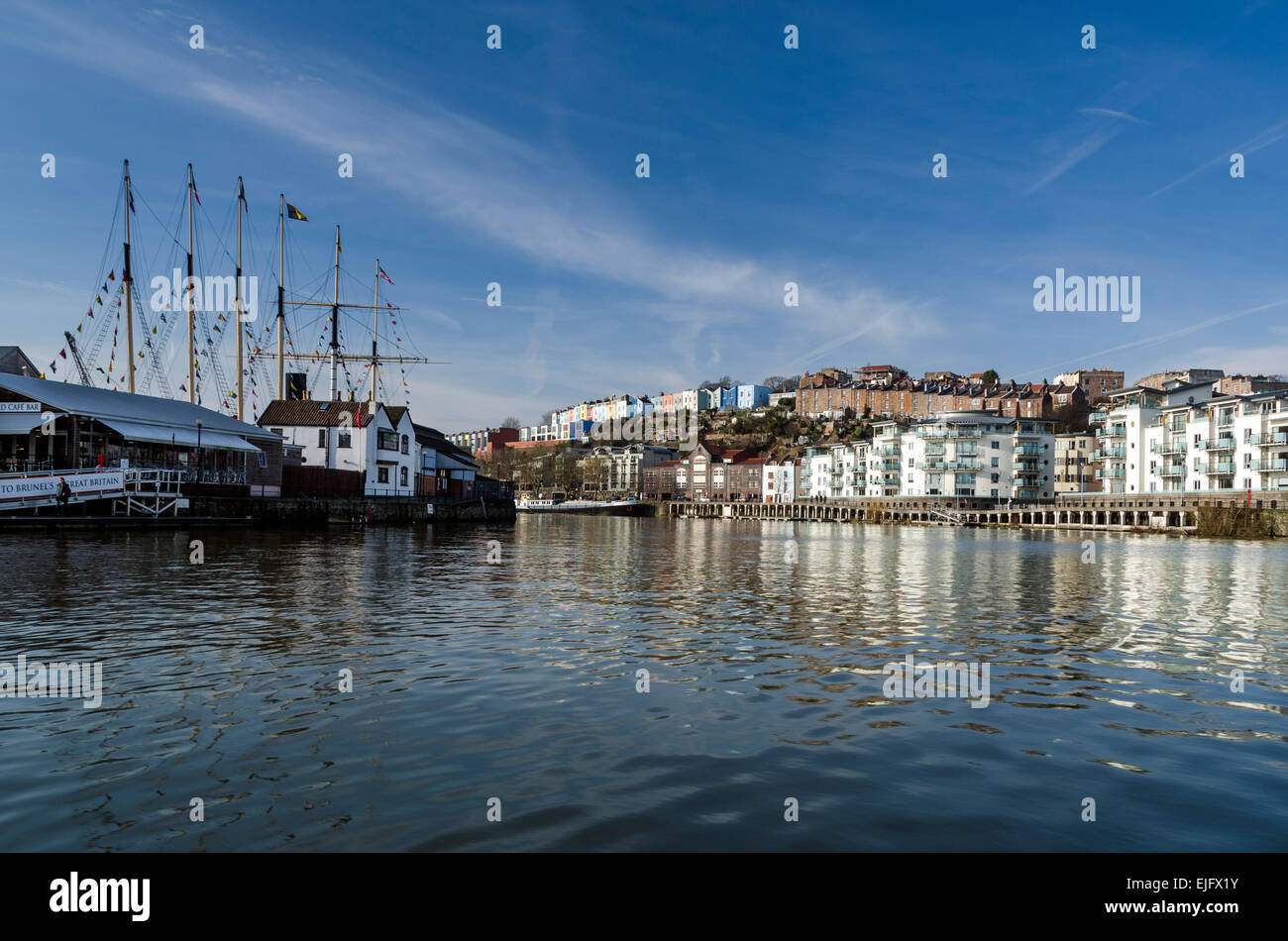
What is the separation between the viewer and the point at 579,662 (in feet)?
45.6

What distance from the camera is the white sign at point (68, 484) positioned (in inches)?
1756

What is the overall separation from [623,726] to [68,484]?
4827 cm

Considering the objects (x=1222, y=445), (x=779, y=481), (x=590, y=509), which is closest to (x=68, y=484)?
(x=1222, y=445)

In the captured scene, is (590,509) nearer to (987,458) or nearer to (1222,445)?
(987,458)

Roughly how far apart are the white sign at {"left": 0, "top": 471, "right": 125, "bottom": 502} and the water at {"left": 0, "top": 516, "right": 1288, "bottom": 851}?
27773 millimetres

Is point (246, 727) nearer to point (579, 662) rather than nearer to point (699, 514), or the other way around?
point (579, 662)

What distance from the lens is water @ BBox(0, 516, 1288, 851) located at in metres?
7.00

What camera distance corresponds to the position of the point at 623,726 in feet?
33.0

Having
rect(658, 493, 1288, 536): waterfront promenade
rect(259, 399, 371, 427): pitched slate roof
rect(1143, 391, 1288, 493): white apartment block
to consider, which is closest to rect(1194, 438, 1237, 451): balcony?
rect(1143, 391, 1288, 493): white apartment block

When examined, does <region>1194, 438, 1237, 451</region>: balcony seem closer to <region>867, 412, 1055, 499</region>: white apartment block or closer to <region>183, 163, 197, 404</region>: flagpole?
<region>867, 412, 1055, 499</region>: white apartment block
